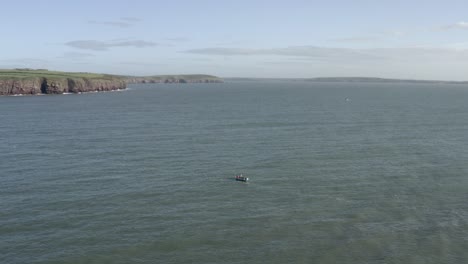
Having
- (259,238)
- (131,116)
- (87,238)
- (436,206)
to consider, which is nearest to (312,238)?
(259,238)

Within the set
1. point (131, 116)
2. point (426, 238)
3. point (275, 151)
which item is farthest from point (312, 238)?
point (131, 116)

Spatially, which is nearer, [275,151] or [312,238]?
[312,238]

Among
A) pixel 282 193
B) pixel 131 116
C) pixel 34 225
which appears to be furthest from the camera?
pixel 131 116

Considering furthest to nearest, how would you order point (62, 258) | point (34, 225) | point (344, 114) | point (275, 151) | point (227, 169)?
point (344, 114) < point (275, 151) < point (227, 169) < point (34, 225) < point (62, 258)

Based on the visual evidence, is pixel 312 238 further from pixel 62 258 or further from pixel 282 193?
pixel 62 258

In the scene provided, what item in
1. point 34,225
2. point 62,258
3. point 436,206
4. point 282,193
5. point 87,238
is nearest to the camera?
point 62,258

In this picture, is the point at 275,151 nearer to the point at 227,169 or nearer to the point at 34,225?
the point at 227,169
